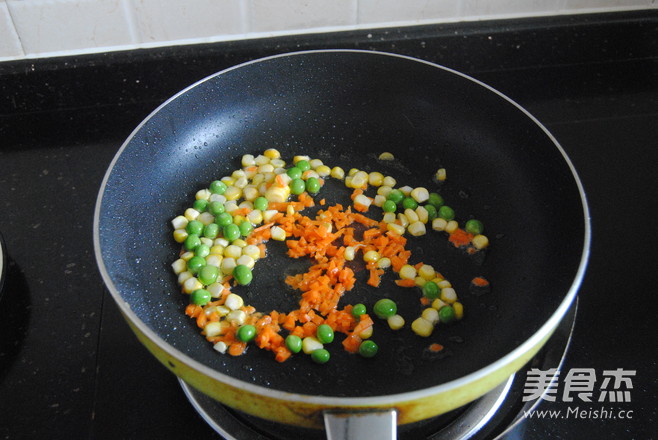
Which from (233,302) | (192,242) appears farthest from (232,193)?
(233,302)

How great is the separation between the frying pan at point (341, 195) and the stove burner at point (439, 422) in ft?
0.15

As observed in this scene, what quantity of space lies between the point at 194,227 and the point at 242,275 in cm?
12

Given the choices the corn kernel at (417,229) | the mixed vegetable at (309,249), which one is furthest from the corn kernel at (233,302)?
the corn kernel at (417,229)

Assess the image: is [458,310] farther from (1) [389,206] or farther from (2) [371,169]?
(2) [371,169]

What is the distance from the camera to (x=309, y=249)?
0.98 m

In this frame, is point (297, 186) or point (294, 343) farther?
point (297, 186)

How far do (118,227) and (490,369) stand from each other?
569mm

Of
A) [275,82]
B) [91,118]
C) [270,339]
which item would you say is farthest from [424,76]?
[91,118]

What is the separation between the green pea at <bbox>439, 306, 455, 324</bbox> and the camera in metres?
0.88

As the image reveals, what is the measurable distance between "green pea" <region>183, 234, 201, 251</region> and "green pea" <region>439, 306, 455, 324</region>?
0.40 m

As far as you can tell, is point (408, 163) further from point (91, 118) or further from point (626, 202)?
point (91, 118)

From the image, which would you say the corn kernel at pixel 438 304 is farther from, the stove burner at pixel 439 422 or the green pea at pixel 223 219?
the green pea at pixel 223 219

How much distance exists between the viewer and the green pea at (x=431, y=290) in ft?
3.00

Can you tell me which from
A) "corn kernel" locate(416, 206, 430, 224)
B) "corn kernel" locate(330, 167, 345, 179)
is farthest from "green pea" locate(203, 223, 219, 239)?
"corn kernel" locate(416, 206, 430, 224)
